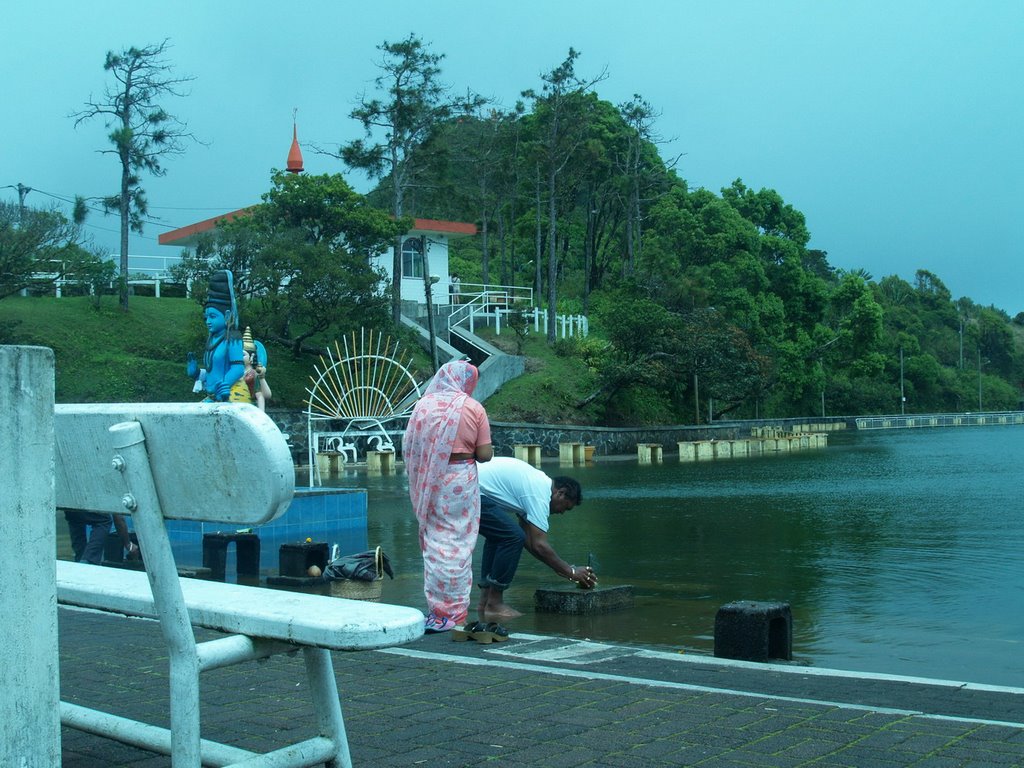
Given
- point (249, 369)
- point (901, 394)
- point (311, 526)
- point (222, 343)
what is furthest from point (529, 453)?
point (901, 394)

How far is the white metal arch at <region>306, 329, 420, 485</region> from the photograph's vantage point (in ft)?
102

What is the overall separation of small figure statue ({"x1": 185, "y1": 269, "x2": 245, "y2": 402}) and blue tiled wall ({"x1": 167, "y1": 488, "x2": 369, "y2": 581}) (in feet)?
4.81

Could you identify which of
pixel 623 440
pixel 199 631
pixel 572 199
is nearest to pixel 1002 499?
pixel 199 631

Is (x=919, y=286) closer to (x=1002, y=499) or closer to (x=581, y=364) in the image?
(x=581, y=364)

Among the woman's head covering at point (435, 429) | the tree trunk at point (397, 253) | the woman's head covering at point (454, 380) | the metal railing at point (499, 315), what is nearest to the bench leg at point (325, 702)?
the woman's head covering at point (435, 429)

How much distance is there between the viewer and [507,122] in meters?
53.4

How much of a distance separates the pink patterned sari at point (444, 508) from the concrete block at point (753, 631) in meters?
1.37

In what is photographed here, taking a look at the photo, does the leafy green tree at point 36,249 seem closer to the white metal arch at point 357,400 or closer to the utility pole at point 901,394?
the white metal arch at point 357,400

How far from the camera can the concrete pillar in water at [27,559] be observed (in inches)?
91.8

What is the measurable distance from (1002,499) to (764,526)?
18.6 feet

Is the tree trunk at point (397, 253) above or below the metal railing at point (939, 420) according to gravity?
above

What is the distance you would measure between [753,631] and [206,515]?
3.65 meters

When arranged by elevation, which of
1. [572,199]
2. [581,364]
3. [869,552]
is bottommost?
[869,552]

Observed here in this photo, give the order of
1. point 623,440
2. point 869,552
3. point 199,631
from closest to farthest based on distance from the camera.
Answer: point 199,631 < point 869,552 < point 623,440
